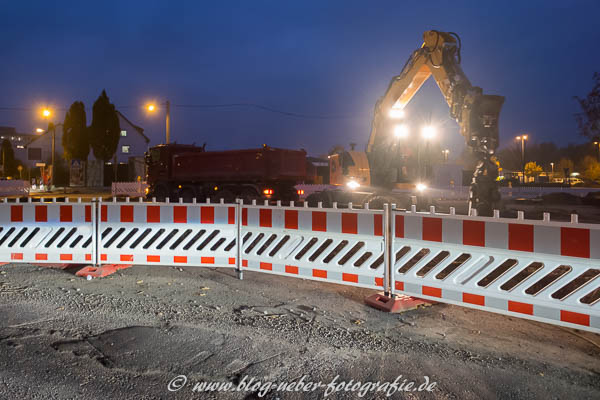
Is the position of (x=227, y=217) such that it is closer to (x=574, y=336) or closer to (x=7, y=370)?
(x=7, y=370)

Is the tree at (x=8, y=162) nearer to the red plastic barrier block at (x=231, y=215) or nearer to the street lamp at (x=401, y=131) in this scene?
the street lamp at (x=401, y=131)

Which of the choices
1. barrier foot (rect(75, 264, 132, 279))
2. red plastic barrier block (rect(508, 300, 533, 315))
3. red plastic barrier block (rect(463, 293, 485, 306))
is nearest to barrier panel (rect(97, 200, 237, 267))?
barrier foot (rect(75, 264, 132, 279))

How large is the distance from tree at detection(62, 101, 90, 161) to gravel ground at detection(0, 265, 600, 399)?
5219 centimetres

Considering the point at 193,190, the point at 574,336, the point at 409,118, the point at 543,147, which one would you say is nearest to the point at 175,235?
the point at 574,336

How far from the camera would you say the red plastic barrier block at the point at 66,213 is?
23.5 feet

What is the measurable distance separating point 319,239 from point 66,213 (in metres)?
4.16

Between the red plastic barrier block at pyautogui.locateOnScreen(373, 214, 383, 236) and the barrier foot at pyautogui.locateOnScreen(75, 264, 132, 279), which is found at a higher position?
the red plastic barrier block at pyautogui.locateOnScreen(373, 214, 383, 236)

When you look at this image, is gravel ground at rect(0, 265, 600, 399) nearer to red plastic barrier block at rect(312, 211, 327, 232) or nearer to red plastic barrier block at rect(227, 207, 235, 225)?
red plastic barrier block at rect(312, 211, 327, 232)

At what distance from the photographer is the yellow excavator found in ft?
34.3

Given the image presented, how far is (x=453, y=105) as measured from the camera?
37.6ft

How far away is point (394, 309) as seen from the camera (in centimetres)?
527

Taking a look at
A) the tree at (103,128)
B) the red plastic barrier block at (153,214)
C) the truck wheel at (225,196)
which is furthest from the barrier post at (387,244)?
the tree at (103,128)

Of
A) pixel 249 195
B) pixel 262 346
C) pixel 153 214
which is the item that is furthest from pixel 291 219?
pixel 249 195

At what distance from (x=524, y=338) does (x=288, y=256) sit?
3119 mm
